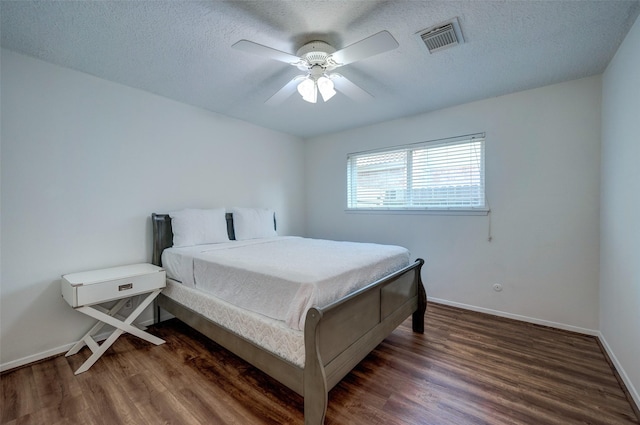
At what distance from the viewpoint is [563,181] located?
2.69 m

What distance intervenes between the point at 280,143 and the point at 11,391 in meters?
3.78

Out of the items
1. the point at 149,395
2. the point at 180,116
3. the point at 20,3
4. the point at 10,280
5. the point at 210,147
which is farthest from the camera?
the point at 210,147

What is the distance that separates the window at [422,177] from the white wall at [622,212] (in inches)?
39.8

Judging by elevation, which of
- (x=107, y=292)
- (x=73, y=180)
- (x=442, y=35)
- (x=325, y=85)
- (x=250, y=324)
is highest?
(x=442, y=35)

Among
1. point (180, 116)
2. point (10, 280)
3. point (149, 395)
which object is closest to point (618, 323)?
point (149, 395)

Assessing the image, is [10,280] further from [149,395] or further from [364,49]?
[364,49]

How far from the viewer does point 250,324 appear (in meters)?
1.81

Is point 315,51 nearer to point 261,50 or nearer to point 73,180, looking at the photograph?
point 261,50

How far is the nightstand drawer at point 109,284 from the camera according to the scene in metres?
2.01

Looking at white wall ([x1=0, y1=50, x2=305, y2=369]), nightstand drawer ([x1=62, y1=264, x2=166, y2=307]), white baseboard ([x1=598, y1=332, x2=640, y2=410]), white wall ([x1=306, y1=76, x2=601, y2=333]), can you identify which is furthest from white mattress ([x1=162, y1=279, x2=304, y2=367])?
white wall ([x1=306, y1=76, x2=601, y2=333])

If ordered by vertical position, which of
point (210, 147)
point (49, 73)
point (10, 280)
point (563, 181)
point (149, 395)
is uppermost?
point (49, 73)

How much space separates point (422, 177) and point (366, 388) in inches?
103

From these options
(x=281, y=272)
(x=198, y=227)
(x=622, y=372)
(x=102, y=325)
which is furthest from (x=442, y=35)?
(x=102, y=325)

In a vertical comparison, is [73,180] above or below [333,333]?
above
